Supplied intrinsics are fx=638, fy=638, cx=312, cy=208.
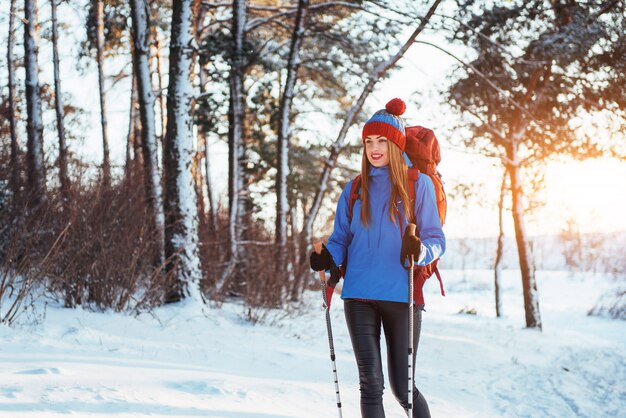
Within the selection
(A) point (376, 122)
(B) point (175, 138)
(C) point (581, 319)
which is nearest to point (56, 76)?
(B) point (175, 138)

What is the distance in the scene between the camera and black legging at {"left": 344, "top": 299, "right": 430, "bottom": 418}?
3254 millimetres

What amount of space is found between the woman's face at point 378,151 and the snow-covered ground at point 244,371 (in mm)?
1983

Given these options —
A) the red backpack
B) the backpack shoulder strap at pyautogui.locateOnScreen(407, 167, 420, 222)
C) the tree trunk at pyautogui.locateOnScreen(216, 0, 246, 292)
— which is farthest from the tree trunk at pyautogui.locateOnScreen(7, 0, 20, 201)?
the backpack shoulder strap at pyautogui.locateOnScreen(407, 167, 420, 222)

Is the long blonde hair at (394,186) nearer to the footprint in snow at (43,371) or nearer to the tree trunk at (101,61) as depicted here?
the footprint in snow at (43,371)

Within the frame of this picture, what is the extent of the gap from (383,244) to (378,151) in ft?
1.64

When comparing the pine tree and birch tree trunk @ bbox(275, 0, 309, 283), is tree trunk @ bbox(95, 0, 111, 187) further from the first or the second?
the pine tree

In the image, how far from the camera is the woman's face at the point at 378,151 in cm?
341

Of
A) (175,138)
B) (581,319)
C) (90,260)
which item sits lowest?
(581,319)

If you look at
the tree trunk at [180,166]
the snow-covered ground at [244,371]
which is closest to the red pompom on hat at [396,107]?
the snow-covered ground at [244,371]

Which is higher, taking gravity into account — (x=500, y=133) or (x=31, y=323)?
(x=500, y=133)

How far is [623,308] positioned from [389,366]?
649 inches

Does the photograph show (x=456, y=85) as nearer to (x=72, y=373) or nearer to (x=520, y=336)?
(x=520, y=336)

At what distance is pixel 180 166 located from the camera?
8.36m

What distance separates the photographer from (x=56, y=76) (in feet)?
47.6
